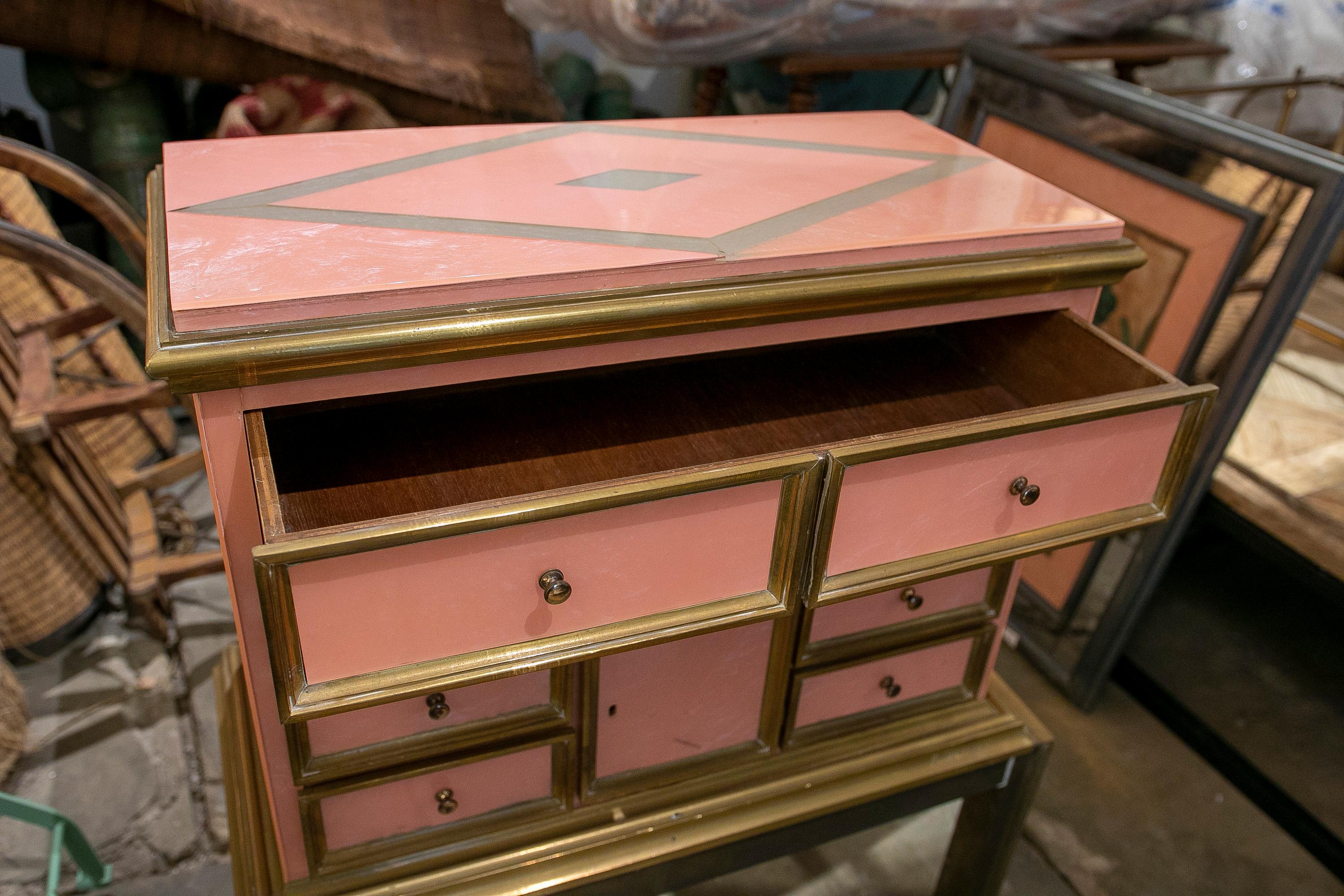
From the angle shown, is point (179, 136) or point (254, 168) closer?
point (254, 168)

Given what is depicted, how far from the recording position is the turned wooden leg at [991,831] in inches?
50.8

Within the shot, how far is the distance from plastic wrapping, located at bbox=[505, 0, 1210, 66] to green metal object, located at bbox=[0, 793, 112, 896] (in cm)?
179

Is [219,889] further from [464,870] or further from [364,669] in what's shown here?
[364,669]

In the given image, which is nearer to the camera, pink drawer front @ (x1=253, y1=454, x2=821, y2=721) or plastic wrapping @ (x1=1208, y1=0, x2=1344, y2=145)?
pink drawer front @ (x1=253, y1=454, x2=821, y2=721)

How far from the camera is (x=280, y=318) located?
0.72 metres

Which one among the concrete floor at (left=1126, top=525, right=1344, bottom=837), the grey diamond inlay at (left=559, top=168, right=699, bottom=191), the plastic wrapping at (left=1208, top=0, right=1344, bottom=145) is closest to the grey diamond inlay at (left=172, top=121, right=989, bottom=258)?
the grey diamond inlay at (left=559, top=168, right=699, bottom=191)

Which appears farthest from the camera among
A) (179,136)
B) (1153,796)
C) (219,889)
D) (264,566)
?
(179,136)

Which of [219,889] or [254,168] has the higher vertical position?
[254,168]

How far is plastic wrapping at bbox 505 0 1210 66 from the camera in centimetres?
211

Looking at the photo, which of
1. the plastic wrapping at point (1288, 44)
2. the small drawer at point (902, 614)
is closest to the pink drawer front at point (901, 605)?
the small drawer at point (902, 614)

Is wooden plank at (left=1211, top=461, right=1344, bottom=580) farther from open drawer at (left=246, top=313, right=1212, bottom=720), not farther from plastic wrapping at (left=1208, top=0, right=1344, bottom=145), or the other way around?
plastic wrapping at (left=1208, top=0, right=1344, bottom=145)

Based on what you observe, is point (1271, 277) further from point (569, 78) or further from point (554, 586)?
point (569, 78)

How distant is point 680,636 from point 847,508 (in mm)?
174

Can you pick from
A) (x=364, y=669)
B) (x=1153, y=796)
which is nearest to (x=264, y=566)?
Result: (x=364, y=669)
